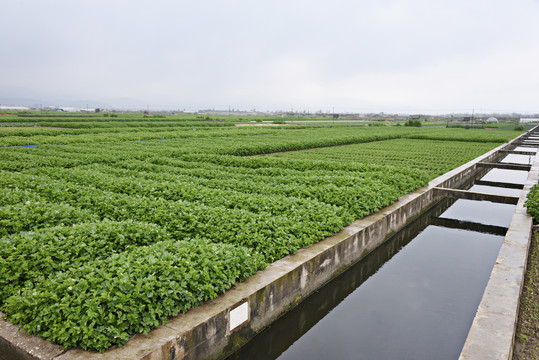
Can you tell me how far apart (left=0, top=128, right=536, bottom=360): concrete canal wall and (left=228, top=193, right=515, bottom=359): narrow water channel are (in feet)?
0.81

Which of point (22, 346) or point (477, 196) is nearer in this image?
point (22, 346)

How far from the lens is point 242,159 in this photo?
50.2ft

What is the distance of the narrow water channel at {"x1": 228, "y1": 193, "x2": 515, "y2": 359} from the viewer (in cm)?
526

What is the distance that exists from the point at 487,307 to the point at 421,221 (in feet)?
21.1

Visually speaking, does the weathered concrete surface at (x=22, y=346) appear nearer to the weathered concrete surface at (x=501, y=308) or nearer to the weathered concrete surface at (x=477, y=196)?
the weathered concrete surface at (x=501, y=308)

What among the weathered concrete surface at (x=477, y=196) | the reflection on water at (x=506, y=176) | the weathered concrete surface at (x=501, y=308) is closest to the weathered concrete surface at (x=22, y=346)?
the weathered concrete surface at (x=501, y=308)

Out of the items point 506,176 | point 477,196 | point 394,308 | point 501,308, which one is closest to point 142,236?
point 394,308

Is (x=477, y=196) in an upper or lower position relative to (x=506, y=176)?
upper

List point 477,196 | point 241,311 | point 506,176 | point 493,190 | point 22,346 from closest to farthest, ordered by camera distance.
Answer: point 22,346, point 241,311, point 477,196, point 493,190, point 506,176

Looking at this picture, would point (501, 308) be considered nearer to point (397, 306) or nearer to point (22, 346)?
point (397, 306)

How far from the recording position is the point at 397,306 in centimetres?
641

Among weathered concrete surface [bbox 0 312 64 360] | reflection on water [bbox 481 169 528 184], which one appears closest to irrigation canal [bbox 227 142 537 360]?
weathered concrete surface [bbox 0 312 64 360]

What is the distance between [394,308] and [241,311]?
3000mm

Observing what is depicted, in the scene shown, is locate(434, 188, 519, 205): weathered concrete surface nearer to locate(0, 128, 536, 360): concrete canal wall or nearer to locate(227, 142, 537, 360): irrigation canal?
locate(227, 142, 537, 360): irrigation canal
